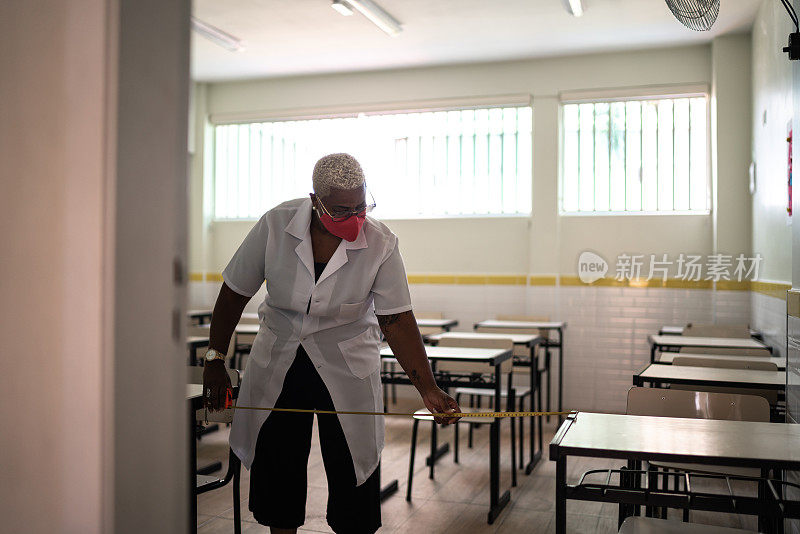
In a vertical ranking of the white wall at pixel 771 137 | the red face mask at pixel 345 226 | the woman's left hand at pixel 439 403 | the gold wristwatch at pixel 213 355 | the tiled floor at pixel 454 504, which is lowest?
the tiled floor at pixel 454 504

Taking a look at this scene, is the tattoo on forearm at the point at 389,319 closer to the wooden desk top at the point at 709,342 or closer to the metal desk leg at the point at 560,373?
the wooden desk top at the point at 709,342

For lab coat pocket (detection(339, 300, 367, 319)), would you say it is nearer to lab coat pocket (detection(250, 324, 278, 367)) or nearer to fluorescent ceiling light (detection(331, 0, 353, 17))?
lab coat pocket (detection(250, 324, 278, 367))

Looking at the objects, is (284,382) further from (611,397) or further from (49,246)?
(611,397)

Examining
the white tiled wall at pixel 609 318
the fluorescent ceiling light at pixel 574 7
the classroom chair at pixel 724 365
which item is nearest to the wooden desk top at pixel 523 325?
the white tiled wall at pixel 609 318

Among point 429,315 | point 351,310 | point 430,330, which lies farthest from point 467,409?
point 429,315

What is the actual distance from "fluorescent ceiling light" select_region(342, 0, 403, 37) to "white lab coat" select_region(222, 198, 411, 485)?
12.2 feet

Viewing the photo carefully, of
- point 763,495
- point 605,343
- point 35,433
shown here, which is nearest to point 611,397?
point 605,343

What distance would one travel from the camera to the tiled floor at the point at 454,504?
3.58 meters

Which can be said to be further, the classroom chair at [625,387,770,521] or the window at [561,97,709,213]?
the window at [561,97,709,213]

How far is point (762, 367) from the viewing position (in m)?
3.55

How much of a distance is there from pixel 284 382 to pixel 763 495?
4.26 feet

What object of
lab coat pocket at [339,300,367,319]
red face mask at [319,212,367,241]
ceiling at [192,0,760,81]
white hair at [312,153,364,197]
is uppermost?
ceiling at [192,0,760,81]

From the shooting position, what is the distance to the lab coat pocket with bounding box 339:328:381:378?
2.20m

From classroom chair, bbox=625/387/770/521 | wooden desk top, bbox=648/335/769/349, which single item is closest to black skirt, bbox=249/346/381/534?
classroom chair, bbox=625/387/770/521
